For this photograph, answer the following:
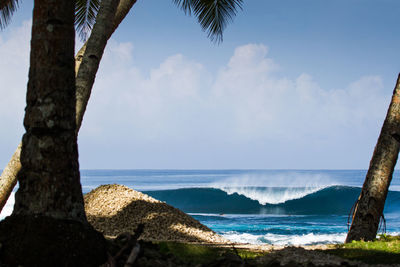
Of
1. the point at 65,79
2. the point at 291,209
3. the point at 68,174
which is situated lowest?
the point at 291,209

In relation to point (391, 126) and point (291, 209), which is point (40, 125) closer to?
point (391, 126)

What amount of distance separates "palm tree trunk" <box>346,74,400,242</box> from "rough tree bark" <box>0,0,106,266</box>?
4.65 metres

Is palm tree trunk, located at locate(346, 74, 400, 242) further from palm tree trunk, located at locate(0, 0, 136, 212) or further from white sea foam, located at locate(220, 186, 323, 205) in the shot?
white sea foam, located at locate(220, 186, 323, 205)

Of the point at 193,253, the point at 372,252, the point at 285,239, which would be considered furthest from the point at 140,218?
the point at 372,252

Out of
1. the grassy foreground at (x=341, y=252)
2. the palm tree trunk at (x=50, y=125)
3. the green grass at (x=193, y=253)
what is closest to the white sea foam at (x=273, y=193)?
the grassy foreground at (x=341, y=252)

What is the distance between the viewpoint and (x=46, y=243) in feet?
11.0

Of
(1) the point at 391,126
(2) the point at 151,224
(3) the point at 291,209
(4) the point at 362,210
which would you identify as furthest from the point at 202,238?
(3) the point at 291,209

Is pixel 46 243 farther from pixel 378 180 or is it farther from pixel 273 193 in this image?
pixel 273 193

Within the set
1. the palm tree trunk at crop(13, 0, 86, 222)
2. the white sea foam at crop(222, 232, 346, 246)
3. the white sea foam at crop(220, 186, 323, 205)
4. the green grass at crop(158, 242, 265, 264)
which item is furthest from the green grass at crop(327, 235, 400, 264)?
the white sea foam at crop(220, 186, 323, 205)

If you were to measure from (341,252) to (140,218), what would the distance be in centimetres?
590

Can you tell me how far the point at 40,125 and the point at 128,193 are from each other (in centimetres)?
855

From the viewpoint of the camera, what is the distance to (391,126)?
22.6ft

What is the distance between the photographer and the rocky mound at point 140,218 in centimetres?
967

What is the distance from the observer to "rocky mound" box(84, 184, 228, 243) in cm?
967
